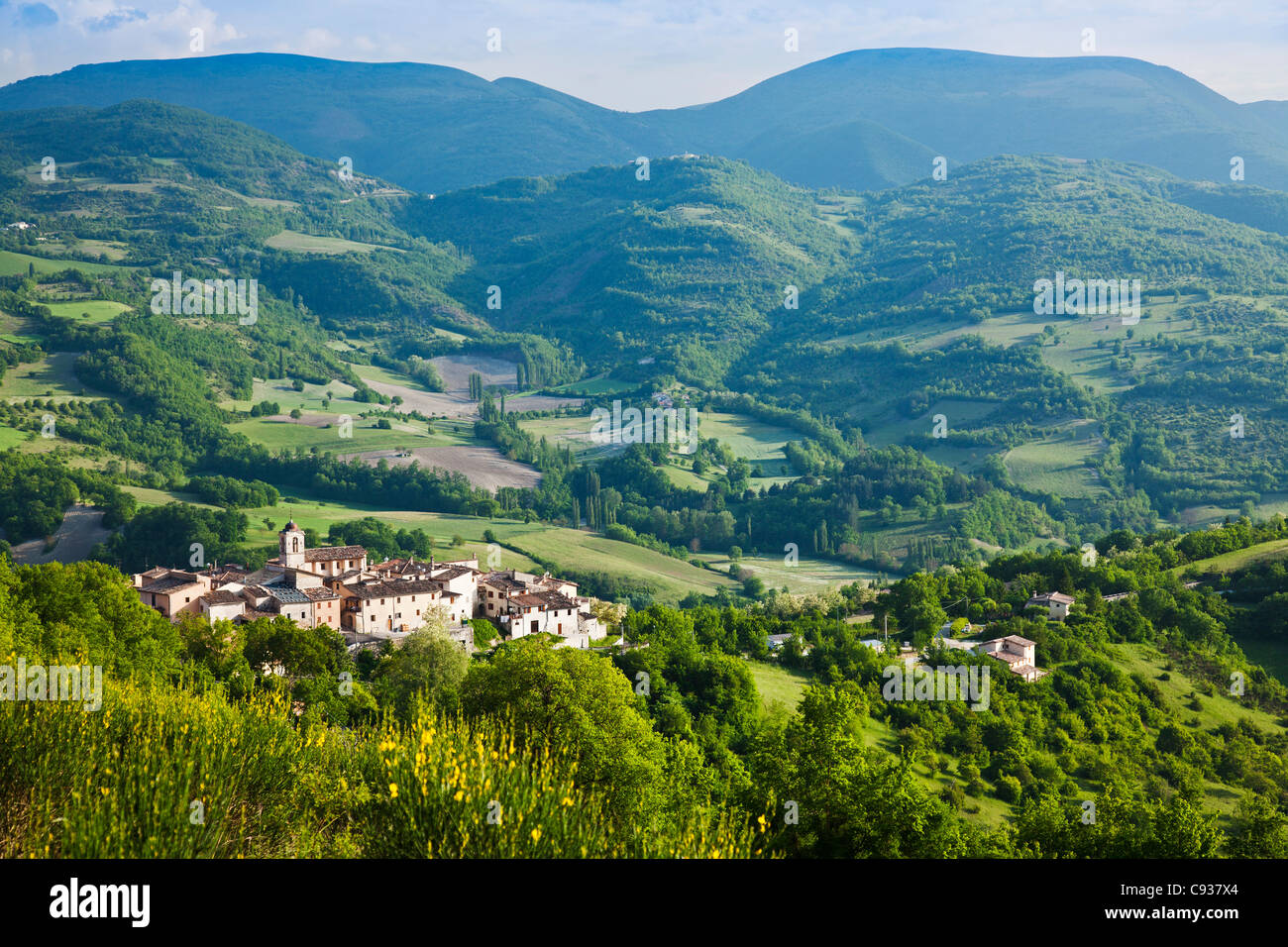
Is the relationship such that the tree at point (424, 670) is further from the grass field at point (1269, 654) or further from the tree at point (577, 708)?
the grass field at point (1269, 654)

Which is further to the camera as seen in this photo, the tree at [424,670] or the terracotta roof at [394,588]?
the terracotta roof at [394,588]

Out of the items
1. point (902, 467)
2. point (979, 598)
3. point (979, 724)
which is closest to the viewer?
point (979, 724)

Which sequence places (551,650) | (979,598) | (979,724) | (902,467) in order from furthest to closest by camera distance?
1. (902,467)
2. (979,598)
3. (979,724)
4. (551,650)

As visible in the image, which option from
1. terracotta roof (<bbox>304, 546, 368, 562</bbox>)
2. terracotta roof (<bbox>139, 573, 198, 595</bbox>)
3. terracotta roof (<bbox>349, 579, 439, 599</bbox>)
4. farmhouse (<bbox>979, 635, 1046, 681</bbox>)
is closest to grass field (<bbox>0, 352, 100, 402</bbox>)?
terracotta roof (<bbox>304, 546, 368, 562</bbox>)

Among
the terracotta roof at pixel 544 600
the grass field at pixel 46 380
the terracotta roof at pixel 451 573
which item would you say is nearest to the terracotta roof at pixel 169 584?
the terracotta roof at pixel 451 573

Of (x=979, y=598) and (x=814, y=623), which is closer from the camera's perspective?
(x=814, y=623)

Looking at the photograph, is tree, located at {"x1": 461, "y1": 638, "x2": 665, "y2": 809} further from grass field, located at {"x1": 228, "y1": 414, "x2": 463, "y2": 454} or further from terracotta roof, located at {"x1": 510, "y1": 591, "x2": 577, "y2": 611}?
grass field, located at {"x1": 228, "y1": 414, "x2": 463, "y2": 454}
